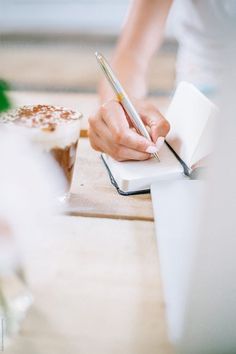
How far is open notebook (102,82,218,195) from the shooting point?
454 millimetres

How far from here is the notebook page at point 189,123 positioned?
46 cm

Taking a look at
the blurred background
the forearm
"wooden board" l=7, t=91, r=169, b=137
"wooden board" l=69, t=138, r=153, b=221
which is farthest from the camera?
the blurred background

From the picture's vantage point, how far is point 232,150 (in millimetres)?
198

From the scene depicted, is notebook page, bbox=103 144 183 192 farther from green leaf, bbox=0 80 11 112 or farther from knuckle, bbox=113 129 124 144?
green leaf, bbox=0 80 11 112

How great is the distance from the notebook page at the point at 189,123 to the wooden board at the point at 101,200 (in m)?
0.07

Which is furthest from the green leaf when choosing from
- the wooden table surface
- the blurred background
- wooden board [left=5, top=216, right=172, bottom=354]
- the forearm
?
the blurred background

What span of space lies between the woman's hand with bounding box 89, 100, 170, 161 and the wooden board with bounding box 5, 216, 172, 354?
106 mm

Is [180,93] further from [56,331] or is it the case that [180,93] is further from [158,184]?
[56,331]

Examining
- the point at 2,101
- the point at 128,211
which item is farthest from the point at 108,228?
the point at 2,101

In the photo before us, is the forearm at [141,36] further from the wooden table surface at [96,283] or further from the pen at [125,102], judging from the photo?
the wooden table surface at [96,283]

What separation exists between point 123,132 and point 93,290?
0.23m

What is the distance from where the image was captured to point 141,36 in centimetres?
88

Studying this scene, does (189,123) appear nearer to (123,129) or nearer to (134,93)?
(123,129)

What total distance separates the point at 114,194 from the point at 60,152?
0.08 m
